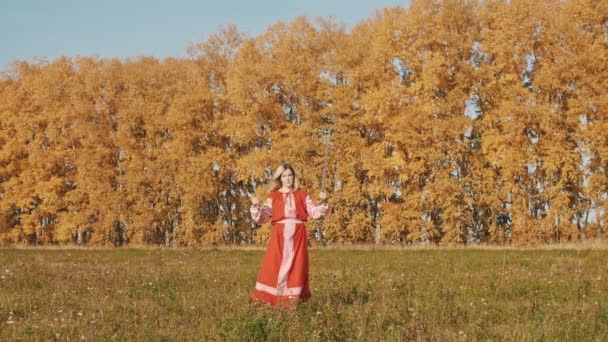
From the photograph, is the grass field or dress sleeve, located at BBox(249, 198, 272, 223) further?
dress sleeve, located at BBox(249, 198, 272, 223)

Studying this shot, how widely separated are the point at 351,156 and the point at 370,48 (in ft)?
18.7

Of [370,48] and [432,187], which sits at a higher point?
[370,48]

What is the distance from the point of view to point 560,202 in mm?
29516

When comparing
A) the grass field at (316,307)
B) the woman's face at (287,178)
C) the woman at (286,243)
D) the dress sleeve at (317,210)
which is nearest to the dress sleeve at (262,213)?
the woman at (286,243)

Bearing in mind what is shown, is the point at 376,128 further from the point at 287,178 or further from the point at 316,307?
the point at 316,307

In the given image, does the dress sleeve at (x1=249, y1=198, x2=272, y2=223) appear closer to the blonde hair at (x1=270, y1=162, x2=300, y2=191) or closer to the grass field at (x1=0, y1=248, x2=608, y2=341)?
the blonde hair at (x1=270, y1=162, x2=300, y2=191)

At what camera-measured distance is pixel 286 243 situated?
33.3 ft

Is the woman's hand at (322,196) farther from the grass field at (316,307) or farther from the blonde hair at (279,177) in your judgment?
the grass field at (316,307)

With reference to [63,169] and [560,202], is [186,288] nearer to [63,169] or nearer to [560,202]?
[560,202]

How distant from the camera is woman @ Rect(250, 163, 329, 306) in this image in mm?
9922

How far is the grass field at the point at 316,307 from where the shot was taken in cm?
776

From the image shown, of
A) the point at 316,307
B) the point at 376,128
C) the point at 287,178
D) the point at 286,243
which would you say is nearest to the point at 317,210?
the point at 286,243

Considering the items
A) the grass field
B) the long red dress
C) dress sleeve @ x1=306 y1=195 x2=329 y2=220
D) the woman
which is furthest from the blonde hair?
the grass field

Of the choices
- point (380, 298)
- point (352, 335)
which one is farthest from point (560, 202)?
point (352, 335)
